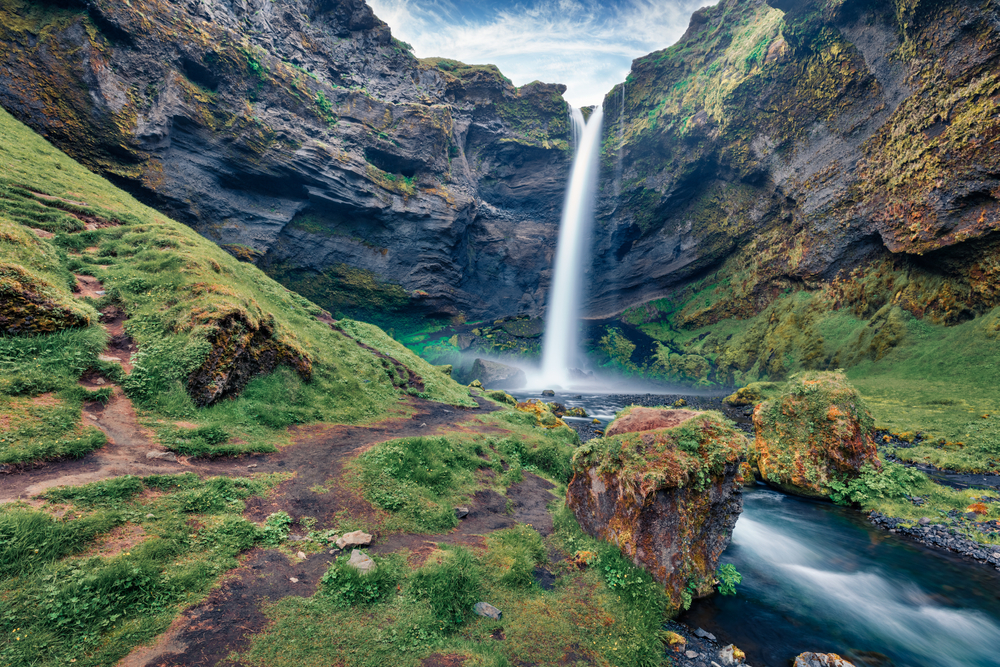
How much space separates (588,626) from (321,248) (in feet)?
140

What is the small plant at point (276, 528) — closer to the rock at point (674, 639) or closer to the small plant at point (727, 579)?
the rock at point (674, 639)

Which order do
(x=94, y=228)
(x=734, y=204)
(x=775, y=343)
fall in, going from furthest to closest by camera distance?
(x=734, y=204), (x=775, y=343), (x=94, y=228)

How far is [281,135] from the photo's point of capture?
34.3 m

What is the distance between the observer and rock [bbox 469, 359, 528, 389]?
139 ft

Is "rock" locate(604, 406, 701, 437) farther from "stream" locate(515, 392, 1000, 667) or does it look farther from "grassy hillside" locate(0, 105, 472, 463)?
"grassy hillside" locate(0, 105, 472, 463)

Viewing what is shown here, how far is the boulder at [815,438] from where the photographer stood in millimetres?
12125

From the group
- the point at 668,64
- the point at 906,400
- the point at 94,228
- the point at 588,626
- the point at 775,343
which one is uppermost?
the point at 668,64

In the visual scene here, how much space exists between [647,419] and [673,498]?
218 cm

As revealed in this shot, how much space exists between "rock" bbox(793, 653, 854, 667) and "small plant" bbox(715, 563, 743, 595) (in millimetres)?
1485

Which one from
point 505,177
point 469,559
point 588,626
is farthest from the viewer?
point 505,177

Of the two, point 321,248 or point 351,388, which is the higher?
point 321,248

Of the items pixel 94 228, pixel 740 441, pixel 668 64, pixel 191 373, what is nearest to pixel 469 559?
pixel 740 441

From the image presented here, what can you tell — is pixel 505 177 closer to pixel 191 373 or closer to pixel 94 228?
pixel 94 228

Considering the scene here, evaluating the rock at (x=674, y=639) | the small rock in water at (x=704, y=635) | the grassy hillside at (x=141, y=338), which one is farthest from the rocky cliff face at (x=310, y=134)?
the small rock in water at (x=704, y=635)
